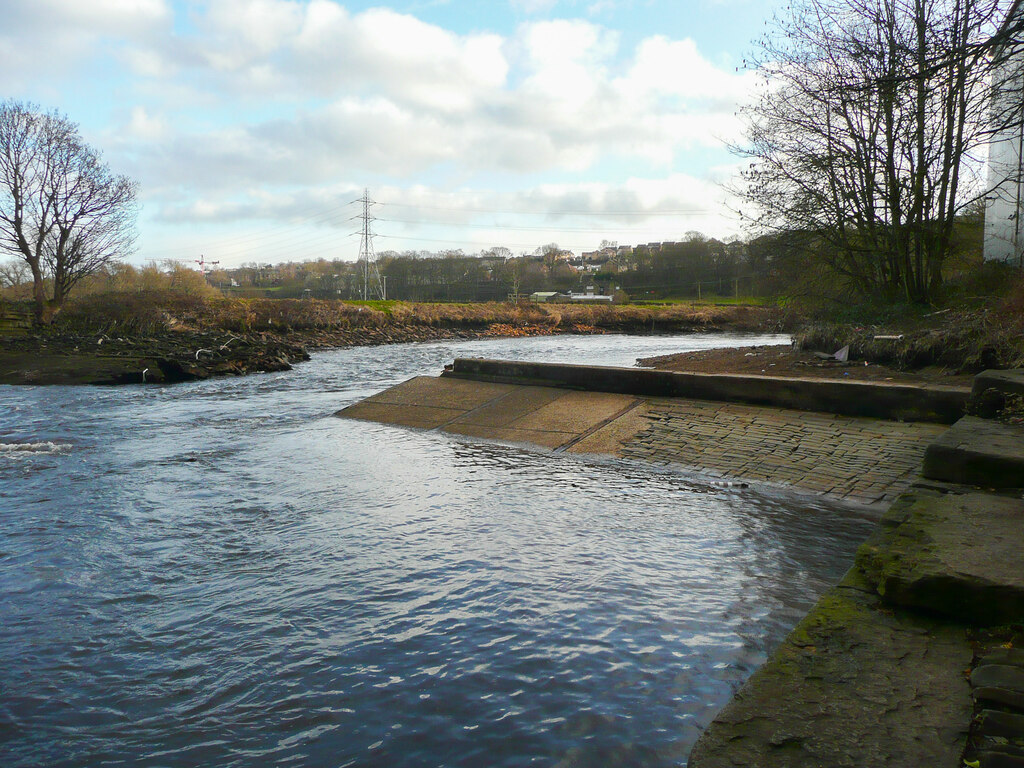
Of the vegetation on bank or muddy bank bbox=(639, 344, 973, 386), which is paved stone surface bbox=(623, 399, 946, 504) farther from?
muddy bank bbox=(639, 344, 973, 386)

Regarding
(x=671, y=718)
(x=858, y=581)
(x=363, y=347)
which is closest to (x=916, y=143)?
(x=858, y=581)

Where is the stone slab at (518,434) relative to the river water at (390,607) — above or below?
above

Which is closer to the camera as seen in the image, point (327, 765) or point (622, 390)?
point (327, 765)

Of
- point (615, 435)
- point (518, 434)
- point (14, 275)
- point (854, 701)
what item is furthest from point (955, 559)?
point (14, 275)

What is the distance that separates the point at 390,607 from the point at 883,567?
2.89 m

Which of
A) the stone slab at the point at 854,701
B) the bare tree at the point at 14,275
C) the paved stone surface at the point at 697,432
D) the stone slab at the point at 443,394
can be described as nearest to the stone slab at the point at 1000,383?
the paved stone surface at the point at 697,432

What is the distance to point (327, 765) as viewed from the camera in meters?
2.90

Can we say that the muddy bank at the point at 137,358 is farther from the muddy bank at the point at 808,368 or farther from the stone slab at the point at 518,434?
the muddy bank at the point at 808,368

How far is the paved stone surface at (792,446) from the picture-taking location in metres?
6.98

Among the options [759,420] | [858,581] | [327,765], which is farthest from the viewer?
[759,420]

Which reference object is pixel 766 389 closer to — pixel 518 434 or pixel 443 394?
pixel 518 434

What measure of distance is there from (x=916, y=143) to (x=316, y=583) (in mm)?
16985

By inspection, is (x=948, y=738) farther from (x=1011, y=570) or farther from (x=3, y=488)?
(x=3, y=488)

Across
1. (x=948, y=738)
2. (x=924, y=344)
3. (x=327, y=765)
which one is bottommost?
(x=327, y=765)
